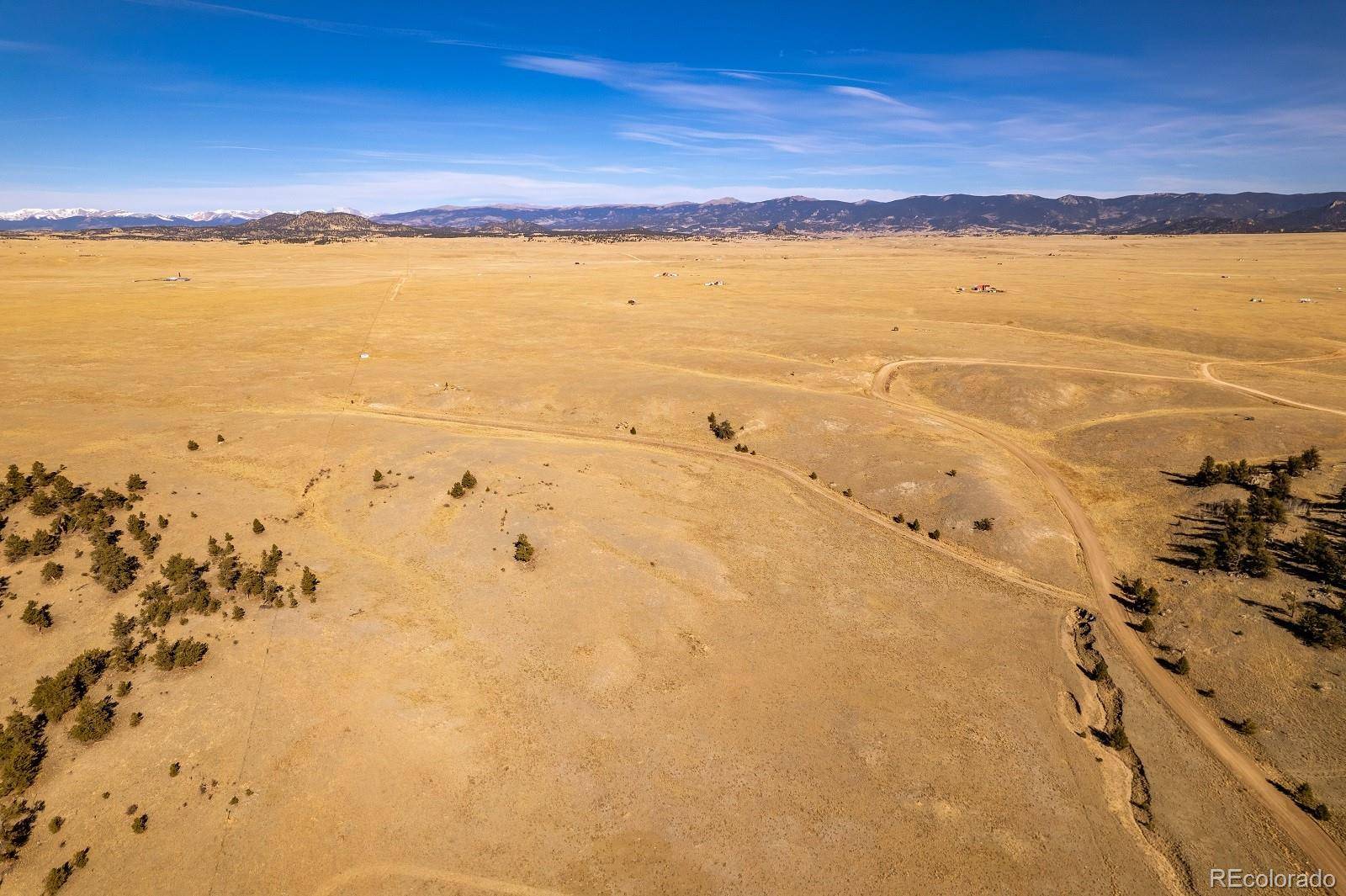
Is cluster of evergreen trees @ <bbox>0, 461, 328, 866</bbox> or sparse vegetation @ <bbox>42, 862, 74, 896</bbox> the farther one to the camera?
cluster of evergreen trees @ <bbox>0, 461, 328, 866</bbox>

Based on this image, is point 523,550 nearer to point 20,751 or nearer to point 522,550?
point 522,550

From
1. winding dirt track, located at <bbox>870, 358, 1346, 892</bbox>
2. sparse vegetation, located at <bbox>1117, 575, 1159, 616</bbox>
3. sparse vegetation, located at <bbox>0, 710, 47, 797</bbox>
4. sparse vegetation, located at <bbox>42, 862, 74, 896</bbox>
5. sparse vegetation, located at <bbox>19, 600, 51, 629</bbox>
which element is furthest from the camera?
sparse vegetation, located at <bbox>1117, 575, 1159, 616</bbox>

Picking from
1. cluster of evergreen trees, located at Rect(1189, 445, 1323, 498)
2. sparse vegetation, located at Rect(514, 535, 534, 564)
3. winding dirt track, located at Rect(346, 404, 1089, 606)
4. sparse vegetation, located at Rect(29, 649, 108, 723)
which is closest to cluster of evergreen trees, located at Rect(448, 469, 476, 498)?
sparse vegetation, located at Rect(514, 535, 534, 564)

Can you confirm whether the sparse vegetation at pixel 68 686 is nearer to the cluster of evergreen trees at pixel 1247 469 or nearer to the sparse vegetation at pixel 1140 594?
the sparse vegetation at pixel 1140 594

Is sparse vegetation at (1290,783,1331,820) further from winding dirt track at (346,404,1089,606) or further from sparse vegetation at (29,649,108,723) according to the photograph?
sparse vegetation at (29,649,108,723)

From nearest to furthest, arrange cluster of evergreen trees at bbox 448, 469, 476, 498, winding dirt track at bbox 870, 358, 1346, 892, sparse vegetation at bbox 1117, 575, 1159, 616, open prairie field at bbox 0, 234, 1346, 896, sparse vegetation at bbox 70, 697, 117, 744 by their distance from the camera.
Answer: winding dirt track at bbox 870, 358, 1346, 892 → open prairie field at bbox 0, 234, 1346, 896 → sparse vegetation at bbox 70, 697, 117, 744 → sparse vegetation at bbox 1117, 575, 1159, 616 → cluster of evergreen trees at bbox 448, 469, 476, 498

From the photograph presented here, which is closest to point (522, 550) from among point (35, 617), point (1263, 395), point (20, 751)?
point (20, 751)
